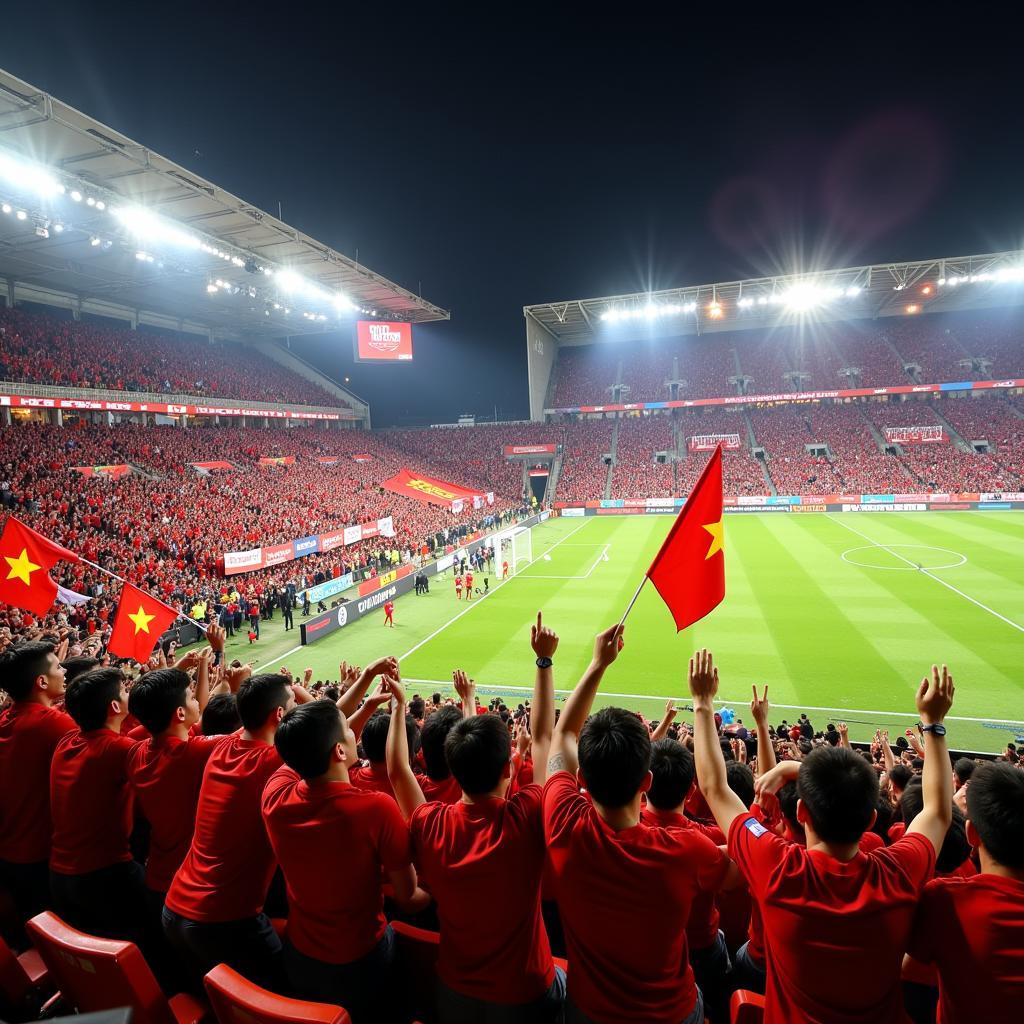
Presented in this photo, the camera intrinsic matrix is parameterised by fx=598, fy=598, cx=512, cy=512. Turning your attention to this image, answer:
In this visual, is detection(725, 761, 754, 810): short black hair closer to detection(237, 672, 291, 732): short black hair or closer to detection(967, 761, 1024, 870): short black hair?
detection(967, 761, 1024, 870): short black hair

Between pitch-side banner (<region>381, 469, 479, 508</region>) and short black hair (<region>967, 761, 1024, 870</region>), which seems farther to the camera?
pitch-side banner (<region>381, 469, 479, 508</region>)

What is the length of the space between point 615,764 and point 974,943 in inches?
53.7

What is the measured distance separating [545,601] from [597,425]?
42.1 meters

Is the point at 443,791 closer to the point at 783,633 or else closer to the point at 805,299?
the point at 783,633

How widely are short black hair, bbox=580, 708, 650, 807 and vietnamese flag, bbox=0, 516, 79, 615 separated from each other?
386 inches

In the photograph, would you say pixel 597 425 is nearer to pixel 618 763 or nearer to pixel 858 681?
pixel 858 681

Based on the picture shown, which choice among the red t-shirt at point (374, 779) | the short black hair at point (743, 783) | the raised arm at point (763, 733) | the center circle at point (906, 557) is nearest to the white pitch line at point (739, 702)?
the short black hair at point (743, 783)

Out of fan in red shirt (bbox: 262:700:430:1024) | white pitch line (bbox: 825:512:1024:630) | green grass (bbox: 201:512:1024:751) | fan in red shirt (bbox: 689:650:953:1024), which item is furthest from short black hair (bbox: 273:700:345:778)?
white pitch line (bbox: 825:512:1024:630)

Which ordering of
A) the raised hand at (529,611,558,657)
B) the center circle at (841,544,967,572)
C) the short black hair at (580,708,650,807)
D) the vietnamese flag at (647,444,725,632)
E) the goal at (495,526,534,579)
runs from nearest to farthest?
the short black hair at (580,708,650,807)
the raised hand at (529,611,558,657)
the vietnamese flag at (647,444,725,632)
the center circle at (841,544,967,572)
the goal at (495,526,534,579)

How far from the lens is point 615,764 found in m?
2.48

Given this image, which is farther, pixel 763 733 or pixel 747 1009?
pixel 763 733

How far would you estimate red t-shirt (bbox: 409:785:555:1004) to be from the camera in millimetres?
2551

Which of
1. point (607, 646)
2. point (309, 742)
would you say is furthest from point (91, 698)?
point (607, 646)

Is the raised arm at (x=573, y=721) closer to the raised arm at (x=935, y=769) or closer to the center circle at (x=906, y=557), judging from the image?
the raised arm at (x=935, y=769)
